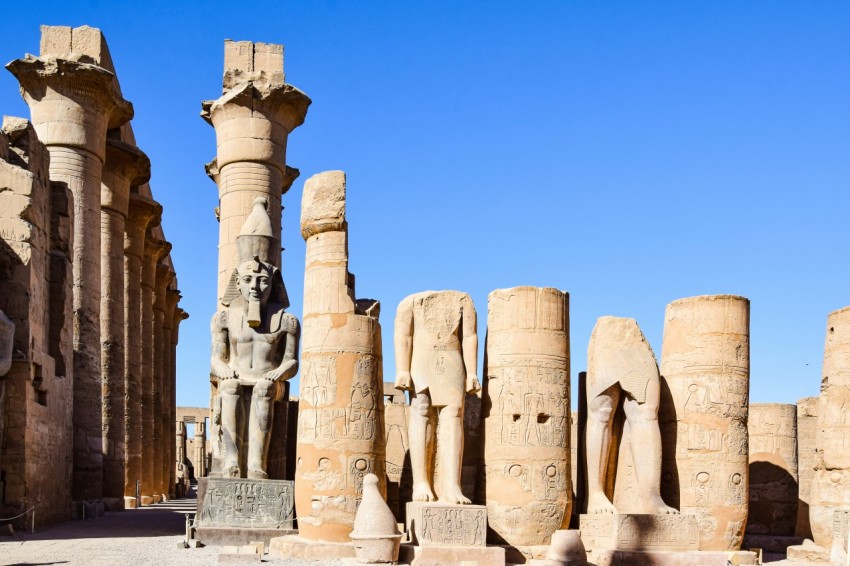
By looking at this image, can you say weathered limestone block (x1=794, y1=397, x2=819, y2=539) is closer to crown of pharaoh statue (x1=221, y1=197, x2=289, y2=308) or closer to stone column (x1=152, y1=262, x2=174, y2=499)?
crown of pharaoh statue (x1=221, y1=197, x2=289, y2=308)

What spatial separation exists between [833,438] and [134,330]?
15965 mm

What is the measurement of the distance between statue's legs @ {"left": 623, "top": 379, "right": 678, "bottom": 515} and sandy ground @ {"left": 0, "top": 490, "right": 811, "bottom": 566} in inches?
75.8

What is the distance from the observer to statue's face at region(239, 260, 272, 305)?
14391 mm

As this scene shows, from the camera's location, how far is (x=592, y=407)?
1333cm

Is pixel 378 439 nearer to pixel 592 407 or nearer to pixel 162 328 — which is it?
pixel 592 407

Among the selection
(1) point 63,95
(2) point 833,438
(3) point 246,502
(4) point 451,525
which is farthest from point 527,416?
(1) point 63,95

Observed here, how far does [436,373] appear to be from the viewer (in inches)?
500

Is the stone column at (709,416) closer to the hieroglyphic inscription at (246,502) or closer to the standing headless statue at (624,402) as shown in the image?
the standing headless statue at (624,402)

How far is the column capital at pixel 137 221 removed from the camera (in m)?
25.7

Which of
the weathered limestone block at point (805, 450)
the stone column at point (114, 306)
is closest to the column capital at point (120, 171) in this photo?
the stone column at point (114, 306)

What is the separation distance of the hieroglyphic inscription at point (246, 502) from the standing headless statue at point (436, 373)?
2.02 m

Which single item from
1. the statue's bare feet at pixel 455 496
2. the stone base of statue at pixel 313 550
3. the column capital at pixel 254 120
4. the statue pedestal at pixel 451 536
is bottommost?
the stone base of statue at pixel 313 550

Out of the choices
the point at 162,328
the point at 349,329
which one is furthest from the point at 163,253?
the point at 349,329

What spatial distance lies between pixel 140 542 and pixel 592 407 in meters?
5.74
